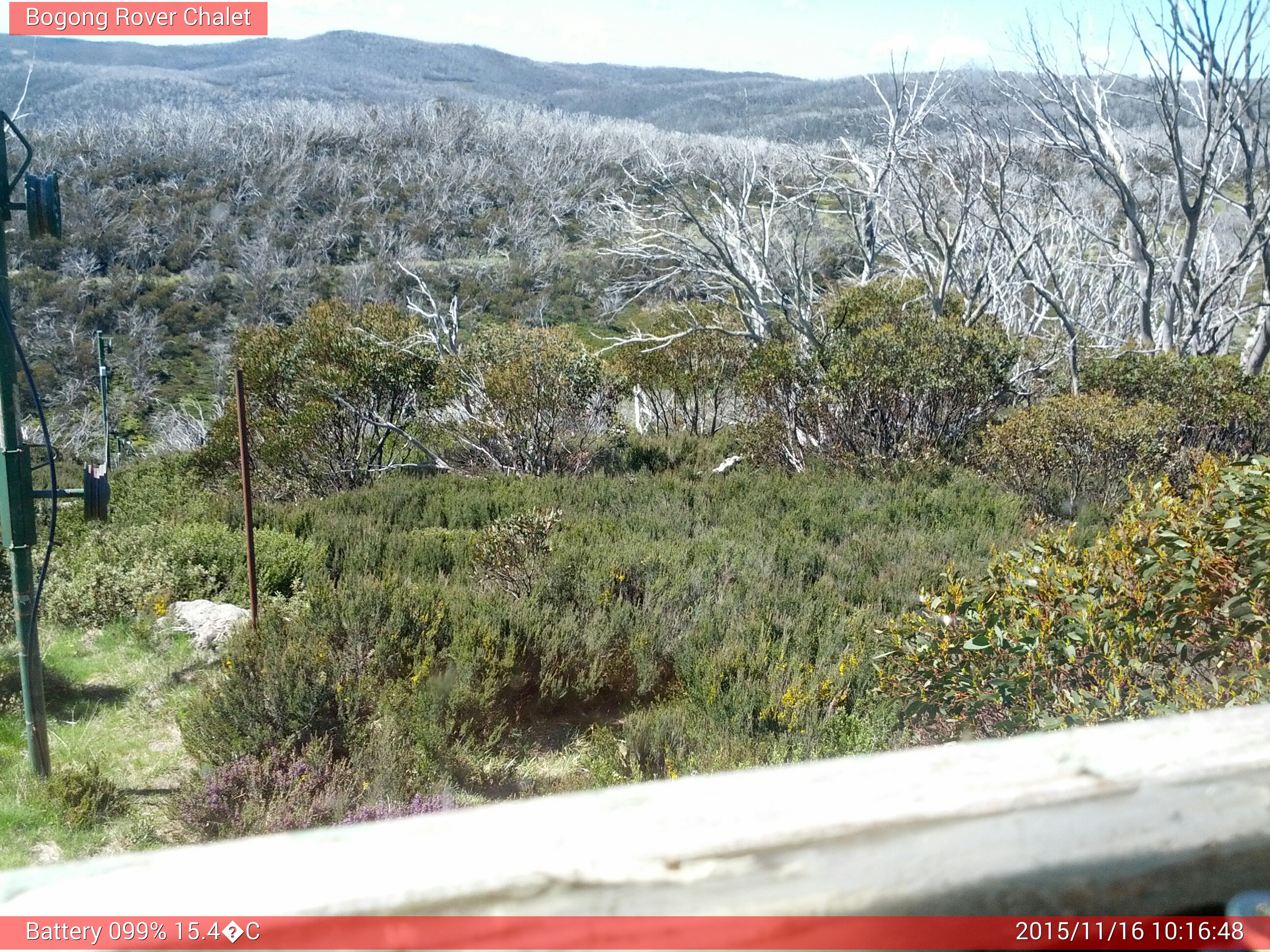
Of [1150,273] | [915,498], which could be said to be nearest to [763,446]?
[915,498]

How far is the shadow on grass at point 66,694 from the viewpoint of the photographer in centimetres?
470

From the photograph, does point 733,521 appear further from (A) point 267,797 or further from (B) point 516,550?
(A) point 267,797

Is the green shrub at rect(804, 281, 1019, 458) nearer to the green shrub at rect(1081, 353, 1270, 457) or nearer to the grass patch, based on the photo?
the green shrub at rect(1081, 353, 1270, 457)

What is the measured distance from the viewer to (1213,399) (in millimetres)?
8305

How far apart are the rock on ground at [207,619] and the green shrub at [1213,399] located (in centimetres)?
746

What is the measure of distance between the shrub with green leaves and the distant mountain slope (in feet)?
123

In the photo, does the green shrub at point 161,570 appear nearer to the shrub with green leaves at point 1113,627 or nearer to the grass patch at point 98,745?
the grass patch at point 98,745

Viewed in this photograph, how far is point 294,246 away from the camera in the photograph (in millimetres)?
34656

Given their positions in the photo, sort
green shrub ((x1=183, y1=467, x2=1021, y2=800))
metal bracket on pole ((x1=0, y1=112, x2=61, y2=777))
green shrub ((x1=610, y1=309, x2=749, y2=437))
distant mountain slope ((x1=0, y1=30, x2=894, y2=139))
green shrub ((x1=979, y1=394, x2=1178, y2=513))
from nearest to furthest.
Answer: metal bracket on pole ((x1=0, y1=112, x2=61, y2=777)) < green shrub ((x1=183, y1=467, x2=1021, y2=800)) < green shrub ((x1=979, y1=394, x2=1178, y2=513)) < green shrub ((x1=610, y1=309, x2=749, y2=437)) < distant mountain slope ((x1=0, y1=30, x2=894, y2=139))

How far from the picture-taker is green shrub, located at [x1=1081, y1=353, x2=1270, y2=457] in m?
8.20

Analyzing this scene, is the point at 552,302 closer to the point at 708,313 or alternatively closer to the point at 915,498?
the point at 708,313

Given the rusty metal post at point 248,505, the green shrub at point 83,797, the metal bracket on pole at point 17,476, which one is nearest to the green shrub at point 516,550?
the rusty metal post at point 248,505

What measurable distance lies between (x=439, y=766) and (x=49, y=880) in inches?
128

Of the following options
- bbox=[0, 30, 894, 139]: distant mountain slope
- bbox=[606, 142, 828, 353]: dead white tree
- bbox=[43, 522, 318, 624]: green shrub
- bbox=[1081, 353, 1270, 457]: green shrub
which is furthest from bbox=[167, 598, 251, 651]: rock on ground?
bbox=[0, 30, 894, 139]: distant mountain slope
